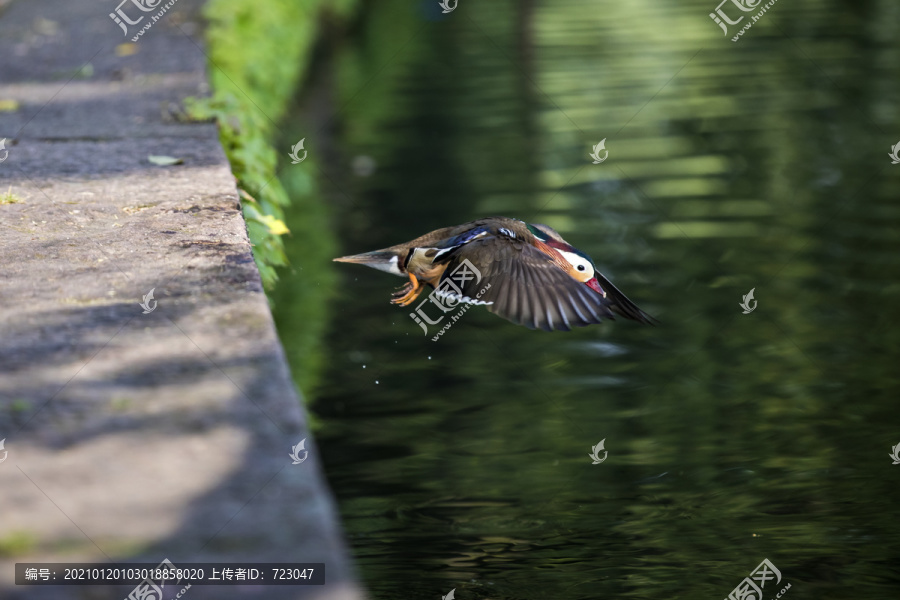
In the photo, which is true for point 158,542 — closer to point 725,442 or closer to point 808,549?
point 808,549

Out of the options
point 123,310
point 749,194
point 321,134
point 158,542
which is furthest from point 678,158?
point 158,542

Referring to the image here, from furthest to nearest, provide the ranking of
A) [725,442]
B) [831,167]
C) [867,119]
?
[867,119], [831,167], [725,442]

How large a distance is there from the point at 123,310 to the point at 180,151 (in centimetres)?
198

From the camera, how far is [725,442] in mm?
3838
